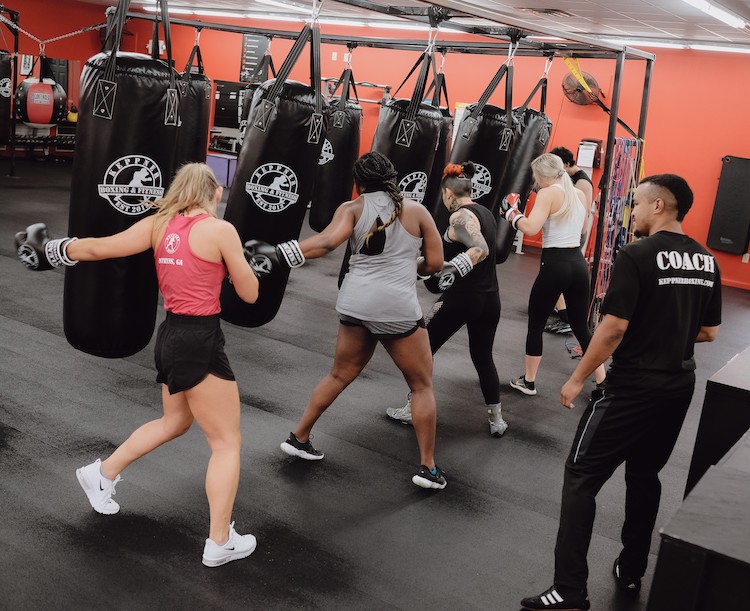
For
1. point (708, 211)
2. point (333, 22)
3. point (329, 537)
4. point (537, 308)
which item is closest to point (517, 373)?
point (537, 308)

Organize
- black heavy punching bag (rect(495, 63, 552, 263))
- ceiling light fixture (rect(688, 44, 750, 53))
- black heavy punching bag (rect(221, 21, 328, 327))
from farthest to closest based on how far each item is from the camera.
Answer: ceiling light fixture (rect(688, 44, 750, 53))
black heavy punching bag (rect(495, 63, 552, 263))
black heavy punching bag (rect(221, 21, 328, 327))

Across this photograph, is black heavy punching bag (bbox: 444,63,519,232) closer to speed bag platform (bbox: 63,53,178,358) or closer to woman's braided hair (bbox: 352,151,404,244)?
woman's braided hair (bbox: 352,151,404,244)

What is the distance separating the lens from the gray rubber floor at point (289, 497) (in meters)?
2.54

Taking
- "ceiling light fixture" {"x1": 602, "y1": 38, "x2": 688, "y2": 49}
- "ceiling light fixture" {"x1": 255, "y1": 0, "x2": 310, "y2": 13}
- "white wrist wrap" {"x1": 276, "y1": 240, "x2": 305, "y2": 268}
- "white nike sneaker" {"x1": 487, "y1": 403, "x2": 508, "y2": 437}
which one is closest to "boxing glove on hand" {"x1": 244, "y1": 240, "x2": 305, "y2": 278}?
"white wrist wrap" {"x1": 276, "y1": 240, "x2": 305, "y2": 268}

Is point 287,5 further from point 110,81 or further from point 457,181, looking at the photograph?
point 110,81

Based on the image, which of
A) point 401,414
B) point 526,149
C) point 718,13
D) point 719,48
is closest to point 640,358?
point 401,414

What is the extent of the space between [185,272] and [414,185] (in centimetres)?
209

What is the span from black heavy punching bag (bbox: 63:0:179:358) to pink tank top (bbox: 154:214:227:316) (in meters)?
0.43

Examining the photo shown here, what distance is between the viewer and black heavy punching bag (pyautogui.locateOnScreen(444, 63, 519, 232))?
4586 mm

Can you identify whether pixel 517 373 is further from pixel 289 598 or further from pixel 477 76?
pixel 477 76

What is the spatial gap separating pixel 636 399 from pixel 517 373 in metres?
2.84

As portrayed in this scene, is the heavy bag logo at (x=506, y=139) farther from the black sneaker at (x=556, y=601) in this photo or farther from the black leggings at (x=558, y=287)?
the black sneaker at (x=556, y=601)

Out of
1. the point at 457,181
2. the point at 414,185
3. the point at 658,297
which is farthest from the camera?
the point at 414,185

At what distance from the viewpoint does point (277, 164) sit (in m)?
3.18
